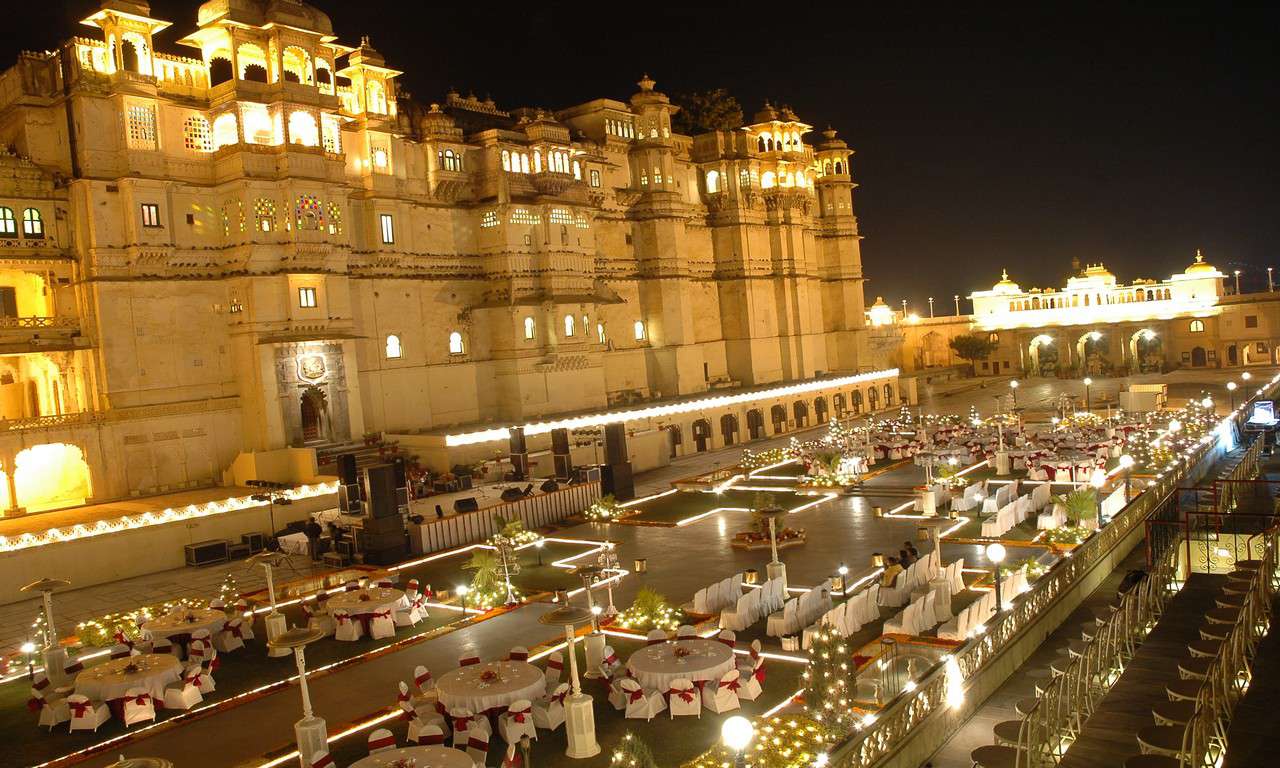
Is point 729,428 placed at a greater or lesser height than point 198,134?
lesser

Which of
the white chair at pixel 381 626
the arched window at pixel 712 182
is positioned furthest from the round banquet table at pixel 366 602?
the arched window at pixel 712 182

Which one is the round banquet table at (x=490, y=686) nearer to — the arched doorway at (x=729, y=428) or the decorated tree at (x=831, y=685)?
the decorated tree at (x=831, y=685)

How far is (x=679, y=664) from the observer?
14.0 m

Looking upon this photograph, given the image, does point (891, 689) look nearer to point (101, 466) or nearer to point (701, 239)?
point (101, 466)

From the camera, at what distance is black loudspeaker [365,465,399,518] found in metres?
25.6

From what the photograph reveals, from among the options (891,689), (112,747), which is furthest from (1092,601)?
(112,747)

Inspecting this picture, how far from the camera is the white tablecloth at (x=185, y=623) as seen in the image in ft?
59.2

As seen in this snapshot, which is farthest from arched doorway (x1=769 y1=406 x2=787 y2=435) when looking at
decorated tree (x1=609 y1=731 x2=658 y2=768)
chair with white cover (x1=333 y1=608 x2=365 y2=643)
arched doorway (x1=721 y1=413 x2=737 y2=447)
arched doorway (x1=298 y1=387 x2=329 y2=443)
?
decorated tree (x1=609 y1=731 x2=658 y2=768)

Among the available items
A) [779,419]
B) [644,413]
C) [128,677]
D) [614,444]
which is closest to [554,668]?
[128,677]

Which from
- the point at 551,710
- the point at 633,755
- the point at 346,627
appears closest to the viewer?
the point at 633,755

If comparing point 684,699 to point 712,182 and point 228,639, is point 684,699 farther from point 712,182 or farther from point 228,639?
point 712,182

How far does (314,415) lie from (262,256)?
20.7 ft

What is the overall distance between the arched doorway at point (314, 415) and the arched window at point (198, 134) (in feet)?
30.8

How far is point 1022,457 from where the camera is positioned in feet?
110
